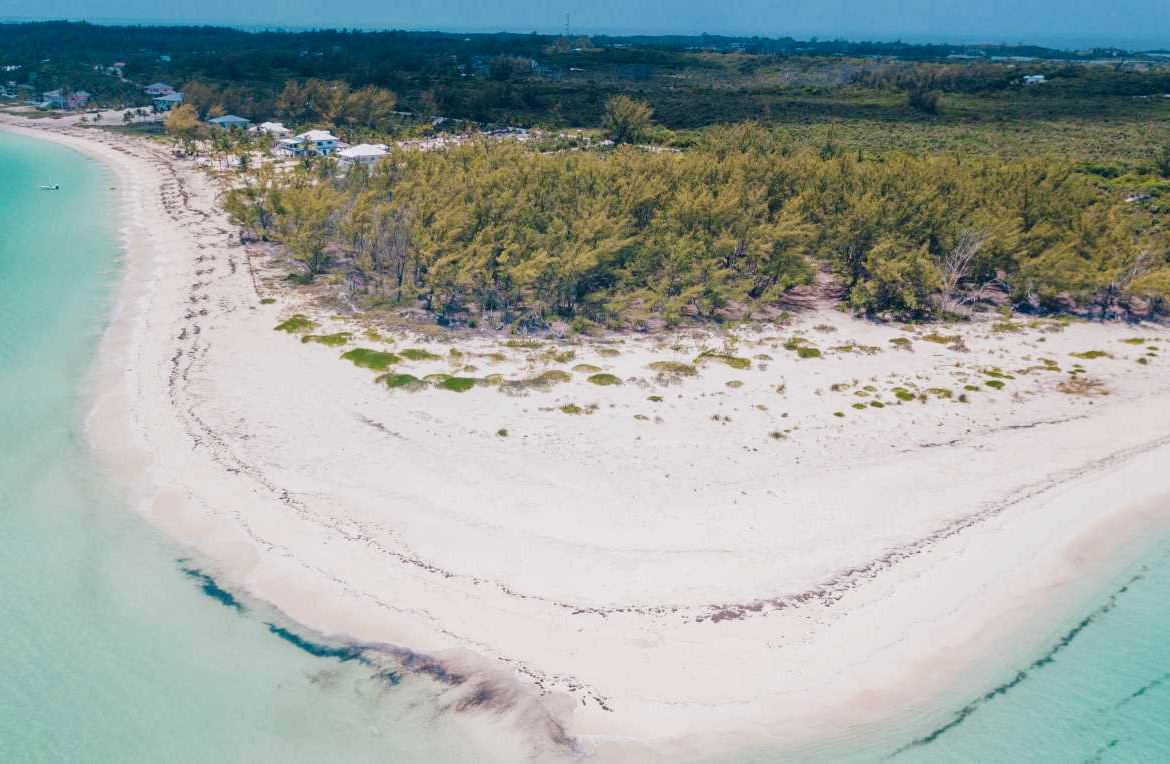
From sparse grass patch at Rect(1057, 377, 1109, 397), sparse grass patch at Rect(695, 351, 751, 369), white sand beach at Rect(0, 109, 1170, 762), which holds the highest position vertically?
sparse grass patch at Rect(695, 351, 751, 369)

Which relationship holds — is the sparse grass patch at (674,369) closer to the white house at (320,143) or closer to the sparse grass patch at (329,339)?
the sparse grass patch at (329,339)

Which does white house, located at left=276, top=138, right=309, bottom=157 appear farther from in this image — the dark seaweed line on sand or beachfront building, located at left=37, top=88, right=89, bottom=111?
the dark seaweed line on sand

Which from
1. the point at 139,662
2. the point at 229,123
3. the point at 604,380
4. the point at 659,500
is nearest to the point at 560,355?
the point at 604,380

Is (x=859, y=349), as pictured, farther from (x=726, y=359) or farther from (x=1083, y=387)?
(x=1083, y=387)

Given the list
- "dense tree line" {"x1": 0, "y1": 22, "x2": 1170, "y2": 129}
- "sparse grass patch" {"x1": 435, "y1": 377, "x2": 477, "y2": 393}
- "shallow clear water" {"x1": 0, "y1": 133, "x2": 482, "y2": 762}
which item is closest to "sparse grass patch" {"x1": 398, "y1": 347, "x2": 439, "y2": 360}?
"sparse grass patch" {"x1": 435, "y1": 377, "x2": 477, "y2": 393}

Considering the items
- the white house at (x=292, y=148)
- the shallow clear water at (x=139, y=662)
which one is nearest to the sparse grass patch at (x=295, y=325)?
the shallow clear water at (x=139, y=662)
